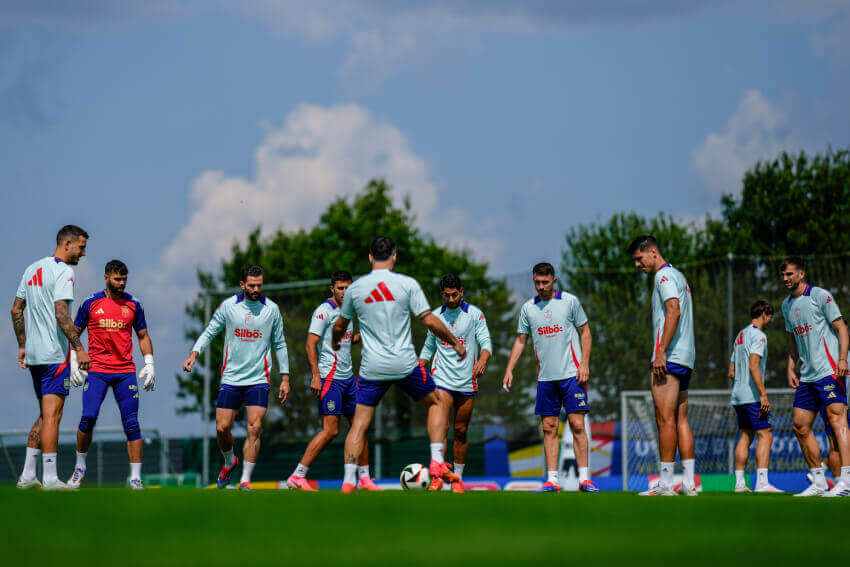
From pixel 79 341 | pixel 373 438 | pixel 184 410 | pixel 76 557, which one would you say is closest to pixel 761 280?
pixel 373 438

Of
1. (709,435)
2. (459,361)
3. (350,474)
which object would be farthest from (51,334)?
(709,435)

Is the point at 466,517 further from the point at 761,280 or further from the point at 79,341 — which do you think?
the point at 761,280

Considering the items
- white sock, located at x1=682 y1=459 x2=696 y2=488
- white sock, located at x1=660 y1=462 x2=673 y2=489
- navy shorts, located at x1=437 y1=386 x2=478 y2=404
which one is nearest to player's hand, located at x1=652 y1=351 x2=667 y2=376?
white sock, located at x1=660 y1=462 x2=673 y2=489

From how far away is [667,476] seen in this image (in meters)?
9.63

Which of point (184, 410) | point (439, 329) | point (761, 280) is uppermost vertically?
point (761, 280)

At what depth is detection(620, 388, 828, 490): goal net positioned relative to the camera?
18.7m

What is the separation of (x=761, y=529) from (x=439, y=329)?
420 centimetres

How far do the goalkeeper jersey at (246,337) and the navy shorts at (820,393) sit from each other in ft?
19.1

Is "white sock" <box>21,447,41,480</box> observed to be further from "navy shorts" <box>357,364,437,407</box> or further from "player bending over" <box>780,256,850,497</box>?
"player bending over" <box>780,256,850,497</box>

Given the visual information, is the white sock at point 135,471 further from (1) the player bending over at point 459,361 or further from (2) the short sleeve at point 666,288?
(2) the short sleeve at point 666,288

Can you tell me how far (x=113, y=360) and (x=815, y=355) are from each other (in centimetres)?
745

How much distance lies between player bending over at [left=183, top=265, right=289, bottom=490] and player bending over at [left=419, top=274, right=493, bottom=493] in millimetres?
1854

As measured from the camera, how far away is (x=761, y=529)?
5.16 meters

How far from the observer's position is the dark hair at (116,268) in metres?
10.9
